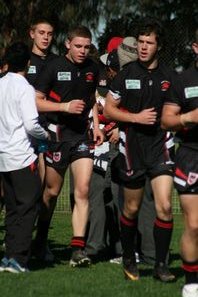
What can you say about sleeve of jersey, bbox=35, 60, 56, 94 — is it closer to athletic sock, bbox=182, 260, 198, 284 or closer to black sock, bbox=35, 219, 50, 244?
black sock, bbox=35, 219, 50, 244

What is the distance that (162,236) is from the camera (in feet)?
28.5

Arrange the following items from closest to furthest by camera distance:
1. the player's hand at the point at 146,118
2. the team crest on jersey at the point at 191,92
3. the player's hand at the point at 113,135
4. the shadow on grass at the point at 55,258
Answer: the team crest on jersey at the point at 191,92 → the player's hand at the point at 146,118 → the shadow on grass at the point at 55,258 → the player's hand at the point at 113,135

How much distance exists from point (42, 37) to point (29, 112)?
5.92ft

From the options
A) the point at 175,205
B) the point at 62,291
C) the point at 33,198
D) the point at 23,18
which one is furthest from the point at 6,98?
the point at 23,18

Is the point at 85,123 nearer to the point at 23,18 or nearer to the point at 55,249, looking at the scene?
the point at 55,249

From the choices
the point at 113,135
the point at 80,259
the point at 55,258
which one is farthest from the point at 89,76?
the point at 55,258

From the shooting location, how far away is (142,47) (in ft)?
28.9

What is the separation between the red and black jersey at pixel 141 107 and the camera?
875 centimetres

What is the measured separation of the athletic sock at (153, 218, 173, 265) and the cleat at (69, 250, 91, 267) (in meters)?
1.05

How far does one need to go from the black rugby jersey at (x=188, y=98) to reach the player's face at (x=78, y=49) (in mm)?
2183

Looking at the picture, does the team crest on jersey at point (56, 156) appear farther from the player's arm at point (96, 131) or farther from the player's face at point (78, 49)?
the player's face at point (78, 49)

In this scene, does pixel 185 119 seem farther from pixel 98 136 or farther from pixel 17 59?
pixel 98 136

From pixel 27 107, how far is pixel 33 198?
84cm

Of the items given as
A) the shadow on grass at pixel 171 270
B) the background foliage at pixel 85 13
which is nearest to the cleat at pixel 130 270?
the shadow on grass at pixel 171 270
